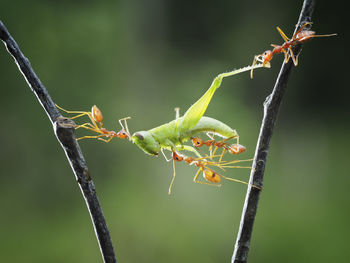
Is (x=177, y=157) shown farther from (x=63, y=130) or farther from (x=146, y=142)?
(x=63, y=130)

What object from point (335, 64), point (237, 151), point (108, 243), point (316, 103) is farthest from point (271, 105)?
point (335, 64)

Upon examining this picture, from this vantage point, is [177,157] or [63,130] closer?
[63,130]

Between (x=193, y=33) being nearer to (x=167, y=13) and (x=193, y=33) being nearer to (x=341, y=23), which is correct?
(x=167, y=13)

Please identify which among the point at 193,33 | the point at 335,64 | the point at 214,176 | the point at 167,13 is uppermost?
the point at 167,13

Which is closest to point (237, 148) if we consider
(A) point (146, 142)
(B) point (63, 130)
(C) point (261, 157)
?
(C) point (261, 157)

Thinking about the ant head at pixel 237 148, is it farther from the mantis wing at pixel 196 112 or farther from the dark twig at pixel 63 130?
the dark twig at pixel 63 130

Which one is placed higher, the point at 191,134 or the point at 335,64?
the point at 335,64

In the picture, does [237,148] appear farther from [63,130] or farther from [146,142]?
[63,130]

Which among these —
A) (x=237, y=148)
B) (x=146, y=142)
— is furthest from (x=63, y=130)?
(x=237, y=148)
